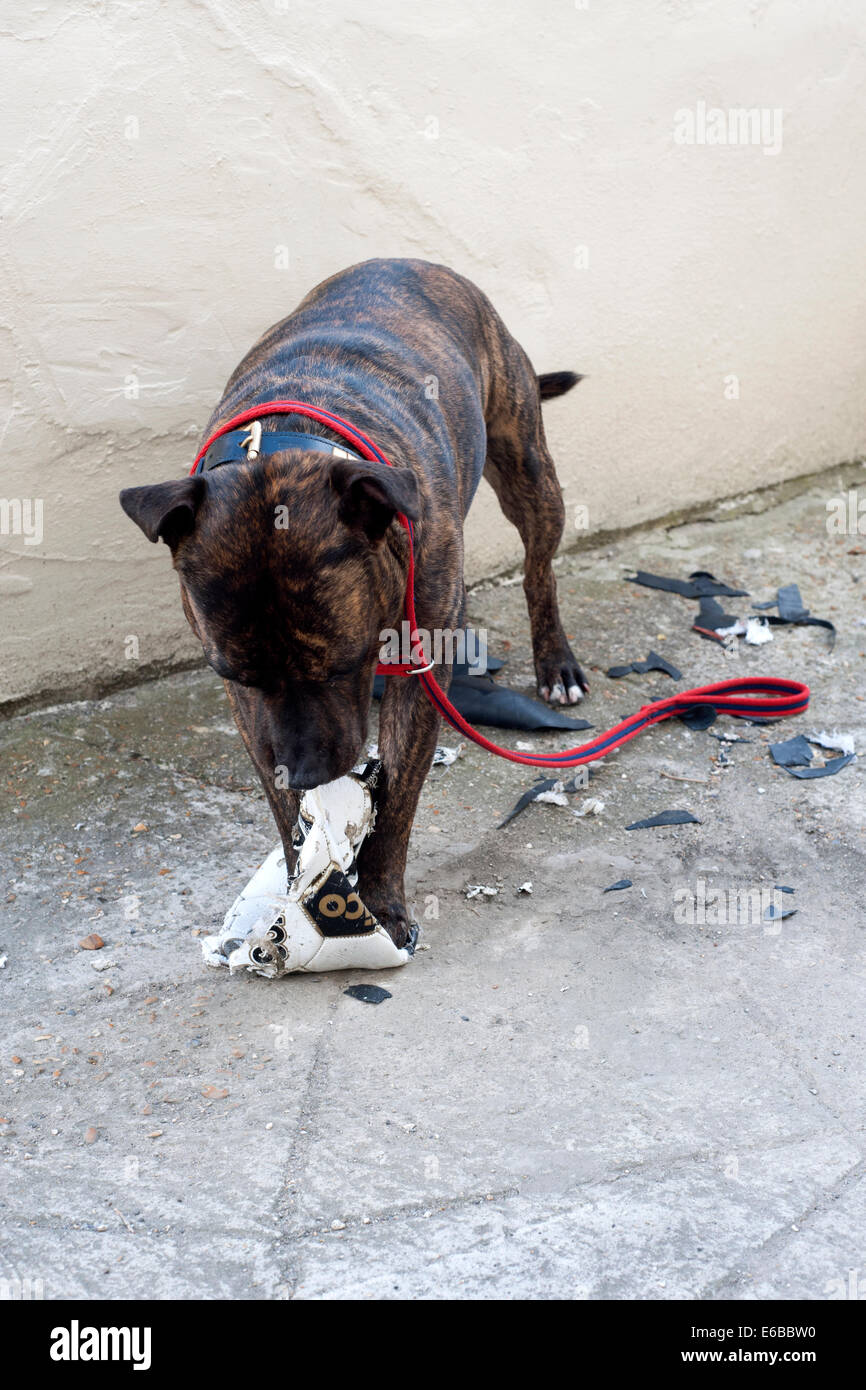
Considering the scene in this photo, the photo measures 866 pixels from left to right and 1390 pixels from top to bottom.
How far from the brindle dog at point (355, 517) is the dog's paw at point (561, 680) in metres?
0.02

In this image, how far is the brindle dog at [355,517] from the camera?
2693mm

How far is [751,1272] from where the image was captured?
2.31m

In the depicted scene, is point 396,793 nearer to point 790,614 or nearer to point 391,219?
point 391,219

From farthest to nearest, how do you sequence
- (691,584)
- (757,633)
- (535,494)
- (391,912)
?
1. (691,584)
2. (757,633)
3. (535,494)
4. (391,912)

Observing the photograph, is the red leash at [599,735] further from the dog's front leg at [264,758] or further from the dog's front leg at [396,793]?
the dog's front leg at [264,758]

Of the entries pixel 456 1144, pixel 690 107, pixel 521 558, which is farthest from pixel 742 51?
pixel 456 1144

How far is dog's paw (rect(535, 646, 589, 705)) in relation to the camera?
481 centimetres

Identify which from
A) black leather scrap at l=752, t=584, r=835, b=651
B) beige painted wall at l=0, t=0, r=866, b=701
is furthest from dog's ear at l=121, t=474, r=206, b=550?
black leather scrap at l=752, t=584, r=835, b=651

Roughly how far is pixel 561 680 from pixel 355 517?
7.17ft

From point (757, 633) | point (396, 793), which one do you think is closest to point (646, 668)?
point (757, 633)

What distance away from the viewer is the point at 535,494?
15.4 feet

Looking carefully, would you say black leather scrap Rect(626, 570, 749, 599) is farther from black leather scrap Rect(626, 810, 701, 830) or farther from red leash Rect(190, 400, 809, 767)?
black leather scrap Rect(626, 810, 701, 830)

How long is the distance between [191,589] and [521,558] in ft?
10.2

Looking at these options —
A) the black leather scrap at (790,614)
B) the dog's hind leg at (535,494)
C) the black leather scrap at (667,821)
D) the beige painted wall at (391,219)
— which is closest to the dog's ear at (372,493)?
the black leather scrap at (667,821)
